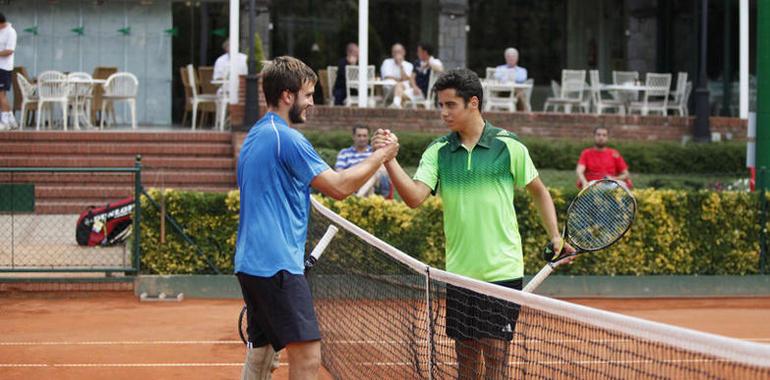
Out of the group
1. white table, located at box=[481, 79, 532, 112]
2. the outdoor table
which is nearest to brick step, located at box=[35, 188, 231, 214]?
white table, located at box=[481, 79, 532, 112]

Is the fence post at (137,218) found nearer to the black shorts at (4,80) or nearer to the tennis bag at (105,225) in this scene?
the tennis bag at (105,225)

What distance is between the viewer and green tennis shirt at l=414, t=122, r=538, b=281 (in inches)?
241

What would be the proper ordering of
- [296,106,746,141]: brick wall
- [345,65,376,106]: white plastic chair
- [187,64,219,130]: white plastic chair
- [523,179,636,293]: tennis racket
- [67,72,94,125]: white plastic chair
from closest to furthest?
[523,179,636,293]: tennis racket < [67,72,94,125]: white plastic chair < [296,106,746,141]: brick wall < [187,64,219,130]: white plastic chair < [345,65,376,106]: white plastic chair

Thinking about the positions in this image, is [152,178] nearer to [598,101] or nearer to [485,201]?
[598,101]

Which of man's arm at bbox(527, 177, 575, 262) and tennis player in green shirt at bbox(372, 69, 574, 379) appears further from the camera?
man's arm at bbox(527, 177, 575, 262)

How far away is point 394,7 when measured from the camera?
89.4 ft

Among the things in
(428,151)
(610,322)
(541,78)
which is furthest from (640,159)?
(610,322)

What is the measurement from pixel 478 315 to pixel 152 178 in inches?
527

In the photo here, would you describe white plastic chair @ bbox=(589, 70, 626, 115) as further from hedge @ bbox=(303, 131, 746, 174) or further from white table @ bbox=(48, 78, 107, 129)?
white table @ bbox=(48, 78, 107, 129)

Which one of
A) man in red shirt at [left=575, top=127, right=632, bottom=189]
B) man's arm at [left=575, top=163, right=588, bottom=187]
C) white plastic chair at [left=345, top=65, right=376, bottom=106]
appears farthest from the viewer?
white plastic chair at [left=345, top=65, right=376, bottom=106]

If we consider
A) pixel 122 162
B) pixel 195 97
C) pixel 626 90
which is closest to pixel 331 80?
pixel 195 97

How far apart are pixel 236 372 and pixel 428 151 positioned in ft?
11.7

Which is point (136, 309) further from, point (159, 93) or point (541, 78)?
point (541, 78)

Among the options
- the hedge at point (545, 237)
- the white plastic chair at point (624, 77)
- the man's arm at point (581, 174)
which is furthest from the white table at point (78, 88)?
the white plastic chair at point (624, 77)
